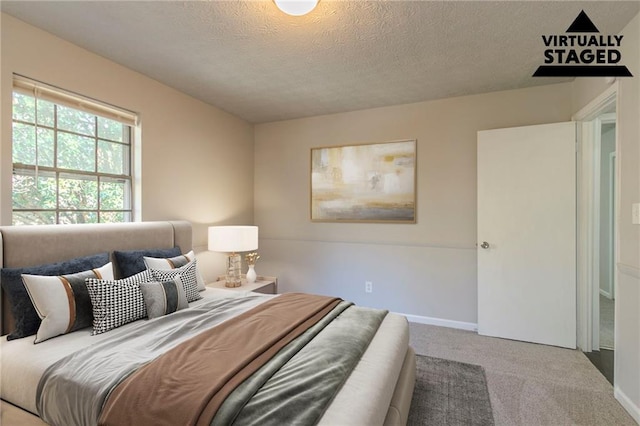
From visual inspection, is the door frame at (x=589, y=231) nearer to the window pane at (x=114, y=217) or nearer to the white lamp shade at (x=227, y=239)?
the white lamp shade at (x=227, y=239)

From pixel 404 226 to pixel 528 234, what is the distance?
1.21 m

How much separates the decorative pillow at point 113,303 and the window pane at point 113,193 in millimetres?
1026

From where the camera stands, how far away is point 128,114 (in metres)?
2.66

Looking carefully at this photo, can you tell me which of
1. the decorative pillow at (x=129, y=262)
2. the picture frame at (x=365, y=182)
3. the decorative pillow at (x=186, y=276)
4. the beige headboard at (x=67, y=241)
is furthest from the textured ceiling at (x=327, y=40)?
the decorative pillow at (x=186, y=276)

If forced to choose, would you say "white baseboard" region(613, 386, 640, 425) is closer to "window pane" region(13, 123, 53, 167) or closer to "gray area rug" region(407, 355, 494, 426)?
"gray area rug" region(407, 355, 494, 426)

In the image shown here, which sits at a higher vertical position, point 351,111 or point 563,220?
point 351,111

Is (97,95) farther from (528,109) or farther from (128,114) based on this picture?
(528,109)

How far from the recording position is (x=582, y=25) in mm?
1996

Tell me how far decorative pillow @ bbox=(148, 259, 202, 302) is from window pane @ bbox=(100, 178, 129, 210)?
2.86 feet

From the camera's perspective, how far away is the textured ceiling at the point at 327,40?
184 cm

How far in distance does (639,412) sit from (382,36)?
2908 mm

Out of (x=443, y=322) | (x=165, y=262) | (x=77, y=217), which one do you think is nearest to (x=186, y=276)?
(x=165, y=262)

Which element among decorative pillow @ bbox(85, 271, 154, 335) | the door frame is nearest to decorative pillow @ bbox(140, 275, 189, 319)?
decorative pillow @ bbox(85, 271, 154, 335)

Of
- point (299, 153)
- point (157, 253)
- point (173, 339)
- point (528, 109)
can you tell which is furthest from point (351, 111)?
point (173, 339)
